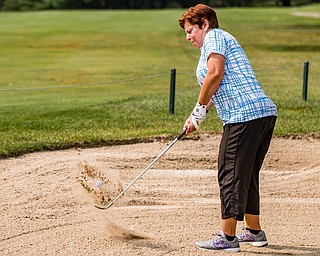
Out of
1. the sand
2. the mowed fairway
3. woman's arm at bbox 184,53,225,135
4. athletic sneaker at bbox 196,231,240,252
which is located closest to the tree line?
the mowed fairway

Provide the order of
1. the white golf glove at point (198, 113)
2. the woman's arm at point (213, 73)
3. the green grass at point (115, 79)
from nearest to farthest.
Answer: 1. the woman's arm at point (213, 73)
2. the white golf glove at point (198, 113)
3. the green grass at point (115, 79)

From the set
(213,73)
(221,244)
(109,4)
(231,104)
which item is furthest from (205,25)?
(109,4)

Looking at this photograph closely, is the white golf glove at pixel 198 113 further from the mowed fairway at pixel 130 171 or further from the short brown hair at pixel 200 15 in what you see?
the mowed fairway at pixel 130 171

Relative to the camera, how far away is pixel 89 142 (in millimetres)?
11531

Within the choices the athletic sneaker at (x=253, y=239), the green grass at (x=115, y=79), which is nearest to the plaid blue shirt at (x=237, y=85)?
the athletic sneaker at (x=253, y=239)

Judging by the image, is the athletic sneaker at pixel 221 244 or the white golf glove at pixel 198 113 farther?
the athletic sneaker at pixel 221 244

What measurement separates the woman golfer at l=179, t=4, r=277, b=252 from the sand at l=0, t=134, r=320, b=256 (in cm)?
63

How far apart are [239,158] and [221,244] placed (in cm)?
82

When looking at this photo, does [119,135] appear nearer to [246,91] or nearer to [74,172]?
[74,172]

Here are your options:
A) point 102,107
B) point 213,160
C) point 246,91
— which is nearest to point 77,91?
point 102,107

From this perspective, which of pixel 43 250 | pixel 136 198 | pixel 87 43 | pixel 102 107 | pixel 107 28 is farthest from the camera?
pixel 107 28

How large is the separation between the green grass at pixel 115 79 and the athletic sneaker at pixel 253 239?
4469mm

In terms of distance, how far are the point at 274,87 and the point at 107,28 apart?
29.8 meters

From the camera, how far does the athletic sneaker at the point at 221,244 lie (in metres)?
7.07
